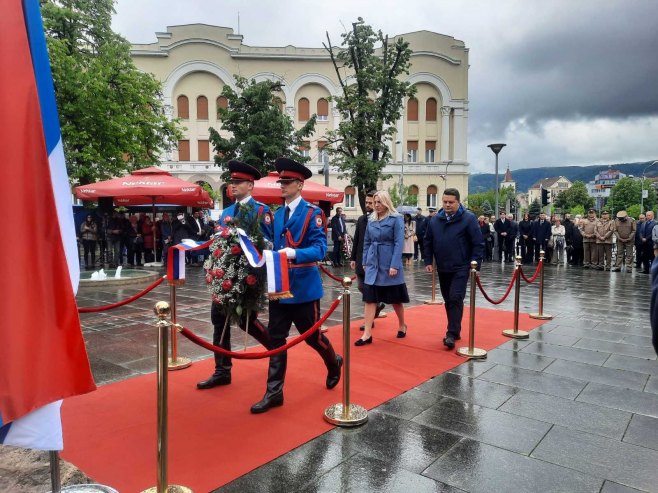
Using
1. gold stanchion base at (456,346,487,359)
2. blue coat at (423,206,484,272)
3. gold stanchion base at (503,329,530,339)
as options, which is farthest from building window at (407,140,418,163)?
gold stanchion base at (456,346,487,359)

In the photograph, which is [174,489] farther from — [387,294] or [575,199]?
[575,199]

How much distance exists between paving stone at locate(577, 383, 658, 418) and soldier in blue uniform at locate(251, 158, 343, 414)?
2735mm

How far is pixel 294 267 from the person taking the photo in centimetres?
416

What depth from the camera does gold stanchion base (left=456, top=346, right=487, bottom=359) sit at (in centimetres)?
569

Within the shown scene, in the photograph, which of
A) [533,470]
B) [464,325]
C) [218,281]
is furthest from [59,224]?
[464,325]

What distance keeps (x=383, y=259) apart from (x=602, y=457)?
11.2ft

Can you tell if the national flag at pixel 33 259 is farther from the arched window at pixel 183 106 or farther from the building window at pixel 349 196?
the building window at pixel 349 196

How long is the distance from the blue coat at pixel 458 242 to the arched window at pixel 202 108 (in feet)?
134

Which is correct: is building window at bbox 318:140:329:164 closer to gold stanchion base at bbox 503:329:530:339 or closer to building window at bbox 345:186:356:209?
building window at bbox 345:186:356:209

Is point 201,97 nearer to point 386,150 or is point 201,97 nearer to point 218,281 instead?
point 386,150

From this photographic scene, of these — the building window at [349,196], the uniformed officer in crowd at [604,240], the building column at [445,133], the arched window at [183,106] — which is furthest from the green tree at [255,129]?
the building column at [445,133]

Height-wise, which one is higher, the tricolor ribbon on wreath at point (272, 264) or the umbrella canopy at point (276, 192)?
the umbrella canopy at point (276, 192)

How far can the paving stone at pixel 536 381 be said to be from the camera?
4.62 meters

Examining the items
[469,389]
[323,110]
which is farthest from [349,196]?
[469,389]
